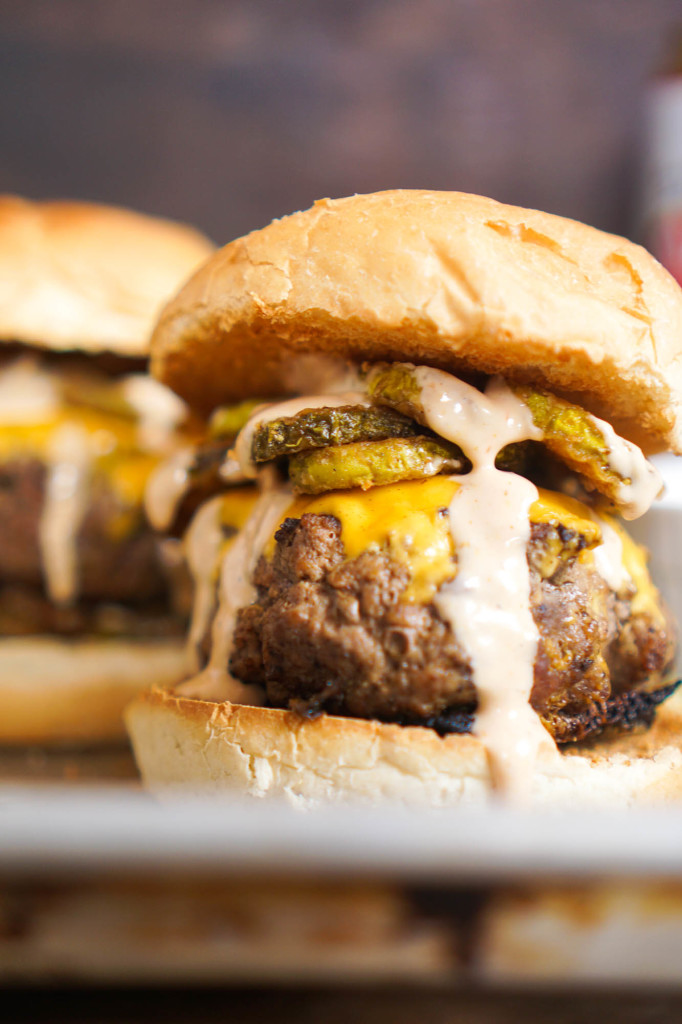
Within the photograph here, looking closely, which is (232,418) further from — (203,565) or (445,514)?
(445,514)

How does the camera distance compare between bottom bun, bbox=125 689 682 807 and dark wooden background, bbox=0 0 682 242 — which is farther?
dark wooden background, bbox=0 0 682 242

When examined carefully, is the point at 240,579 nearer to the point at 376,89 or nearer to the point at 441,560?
the point at 441,560

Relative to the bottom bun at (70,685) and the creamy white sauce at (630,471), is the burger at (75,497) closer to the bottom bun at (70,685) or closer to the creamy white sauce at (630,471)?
the bottom bun at (70,685)

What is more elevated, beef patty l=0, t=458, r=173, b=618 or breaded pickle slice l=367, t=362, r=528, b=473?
breaded pickle slice l=367, t=362, r=528, b=473

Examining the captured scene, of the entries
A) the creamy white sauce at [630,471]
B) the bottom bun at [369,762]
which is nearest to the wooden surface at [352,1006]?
the bottom bun at [369,762]

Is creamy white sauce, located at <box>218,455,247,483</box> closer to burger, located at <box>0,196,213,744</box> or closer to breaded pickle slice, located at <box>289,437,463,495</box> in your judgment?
breaded pickle slice, located at <box>289,437,463,495</box>

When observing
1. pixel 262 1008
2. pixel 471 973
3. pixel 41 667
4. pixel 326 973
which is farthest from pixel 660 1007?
pixel 41 667

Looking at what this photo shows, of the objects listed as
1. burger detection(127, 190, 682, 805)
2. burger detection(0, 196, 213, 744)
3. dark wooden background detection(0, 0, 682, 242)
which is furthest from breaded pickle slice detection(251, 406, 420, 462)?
dark wooden background detection(0, 0, 682, 242)
